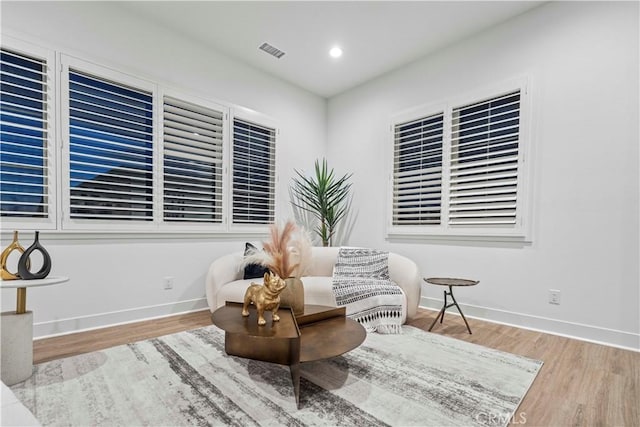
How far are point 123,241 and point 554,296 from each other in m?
4.04

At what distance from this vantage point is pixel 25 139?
253cm

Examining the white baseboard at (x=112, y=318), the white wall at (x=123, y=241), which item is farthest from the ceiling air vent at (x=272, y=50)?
the white baseboard at (x=112, y=318)

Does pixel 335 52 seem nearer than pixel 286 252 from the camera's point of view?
No

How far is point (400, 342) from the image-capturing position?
2500 mm

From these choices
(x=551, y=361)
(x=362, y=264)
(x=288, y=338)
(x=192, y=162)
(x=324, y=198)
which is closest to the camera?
(x=288, y=338)

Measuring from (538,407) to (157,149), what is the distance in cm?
365

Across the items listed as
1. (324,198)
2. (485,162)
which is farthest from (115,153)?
(485,162)

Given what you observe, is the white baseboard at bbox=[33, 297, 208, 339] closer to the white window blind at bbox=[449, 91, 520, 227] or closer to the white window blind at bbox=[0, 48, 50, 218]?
the white window blind at bbox=[0, 48, 50, 218]

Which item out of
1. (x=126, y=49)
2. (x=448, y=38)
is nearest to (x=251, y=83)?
(x=126, y=49)

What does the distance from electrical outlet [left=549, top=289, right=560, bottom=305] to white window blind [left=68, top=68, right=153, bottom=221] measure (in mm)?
3895

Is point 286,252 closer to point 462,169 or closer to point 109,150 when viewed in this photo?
point 109,150

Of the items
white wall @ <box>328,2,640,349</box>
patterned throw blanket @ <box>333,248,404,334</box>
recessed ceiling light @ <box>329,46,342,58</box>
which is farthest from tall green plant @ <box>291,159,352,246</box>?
white wall @ <box>328,2,640,349</box>

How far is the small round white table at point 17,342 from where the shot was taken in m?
1.75

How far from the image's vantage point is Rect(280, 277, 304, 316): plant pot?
2.11 meters
